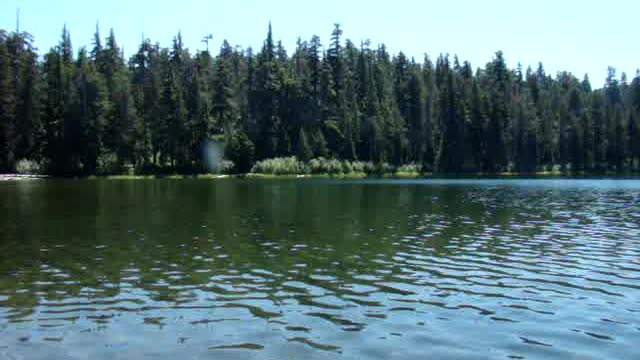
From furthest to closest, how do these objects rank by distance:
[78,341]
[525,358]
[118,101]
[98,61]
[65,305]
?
[98,61] → [118,101] → [65,305] → [78,341] → [525,358]

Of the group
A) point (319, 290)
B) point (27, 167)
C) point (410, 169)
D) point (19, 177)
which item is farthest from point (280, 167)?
point (319, 290)

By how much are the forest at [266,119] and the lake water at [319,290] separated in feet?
368

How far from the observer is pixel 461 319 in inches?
687

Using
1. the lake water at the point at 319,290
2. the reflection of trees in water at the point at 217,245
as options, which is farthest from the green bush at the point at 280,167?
the lake water at the point at 319,290

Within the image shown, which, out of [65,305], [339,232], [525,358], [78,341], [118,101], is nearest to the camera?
[525,358]

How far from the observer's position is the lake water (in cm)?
1511

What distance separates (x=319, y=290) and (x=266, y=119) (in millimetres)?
152884

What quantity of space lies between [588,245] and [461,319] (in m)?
18.9

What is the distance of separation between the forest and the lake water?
112 metres

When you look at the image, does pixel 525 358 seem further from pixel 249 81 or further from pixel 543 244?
pixel 249 81

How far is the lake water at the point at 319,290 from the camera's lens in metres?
15.1

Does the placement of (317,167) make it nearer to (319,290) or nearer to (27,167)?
(27,167)

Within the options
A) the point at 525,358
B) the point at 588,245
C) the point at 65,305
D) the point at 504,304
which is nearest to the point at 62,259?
the point at 65,305

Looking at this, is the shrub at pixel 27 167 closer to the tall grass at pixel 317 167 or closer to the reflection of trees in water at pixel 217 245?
the tall grass at pixel 317 167
